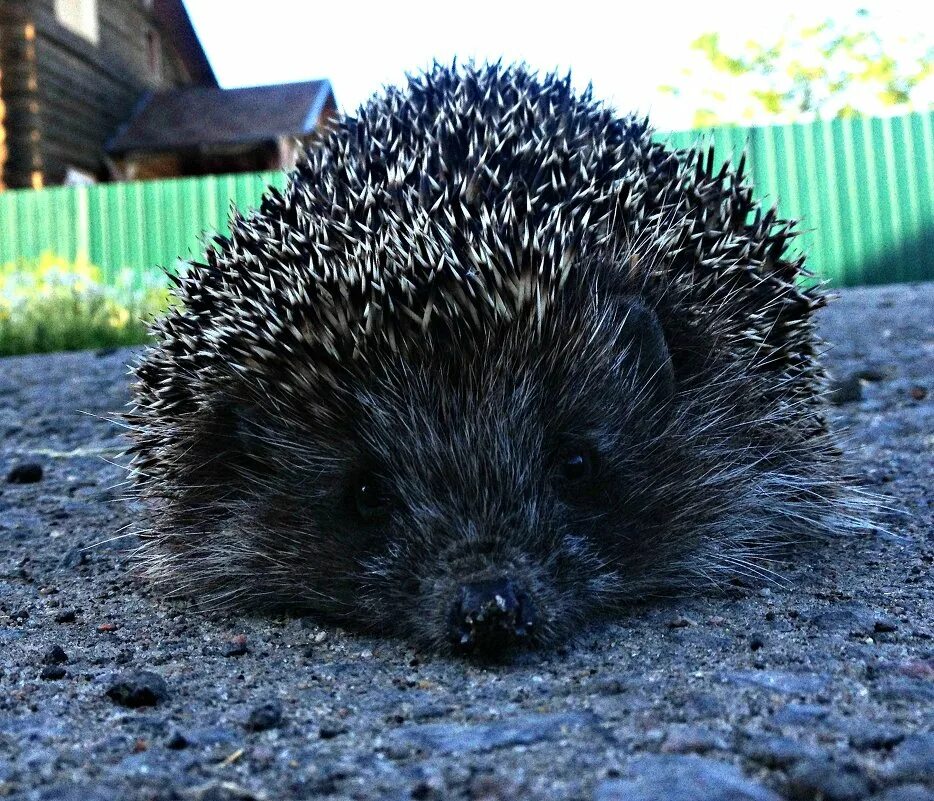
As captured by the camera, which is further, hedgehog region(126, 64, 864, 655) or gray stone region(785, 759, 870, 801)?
hedgehog region(126, 64, 864, 655)

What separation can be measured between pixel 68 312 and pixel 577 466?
408 inches

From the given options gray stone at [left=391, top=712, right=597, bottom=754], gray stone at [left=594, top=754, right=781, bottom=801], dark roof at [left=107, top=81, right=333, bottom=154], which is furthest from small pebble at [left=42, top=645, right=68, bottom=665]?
dark roof at [left=107, top=81, right=333, bottom=154]

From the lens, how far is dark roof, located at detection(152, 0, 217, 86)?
25.6m

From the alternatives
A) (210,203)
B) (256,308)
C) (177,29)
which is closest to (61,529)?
(256,308)

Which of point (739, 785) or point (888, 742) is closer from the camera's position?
point (739, 785)

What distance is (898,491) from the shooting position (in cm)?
448

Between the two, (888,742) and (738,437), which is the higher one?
(738,437)

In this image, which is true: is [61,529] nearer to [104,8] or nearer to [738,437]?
[738,437]

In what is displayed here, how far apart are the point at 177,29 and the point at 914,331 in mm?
22459

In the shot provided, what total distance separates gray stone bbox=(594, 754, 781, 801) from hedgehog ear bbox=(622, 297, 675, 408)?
Result: 1.58 meters

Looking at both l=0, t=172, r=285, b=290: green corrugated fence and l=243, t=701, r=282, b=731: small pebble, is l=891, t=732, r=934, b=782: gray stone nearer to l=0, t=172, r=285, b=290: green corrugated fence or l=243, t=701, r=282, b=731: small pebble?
l=243, t=701, r=282, b=731: small pebble

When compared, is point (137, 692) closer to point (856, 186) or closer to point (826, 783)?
point (826, 783)

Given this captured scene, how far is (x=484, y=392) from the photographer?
302 centimetres

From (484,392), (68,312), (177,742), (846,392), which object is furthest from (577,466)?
(68,312)
